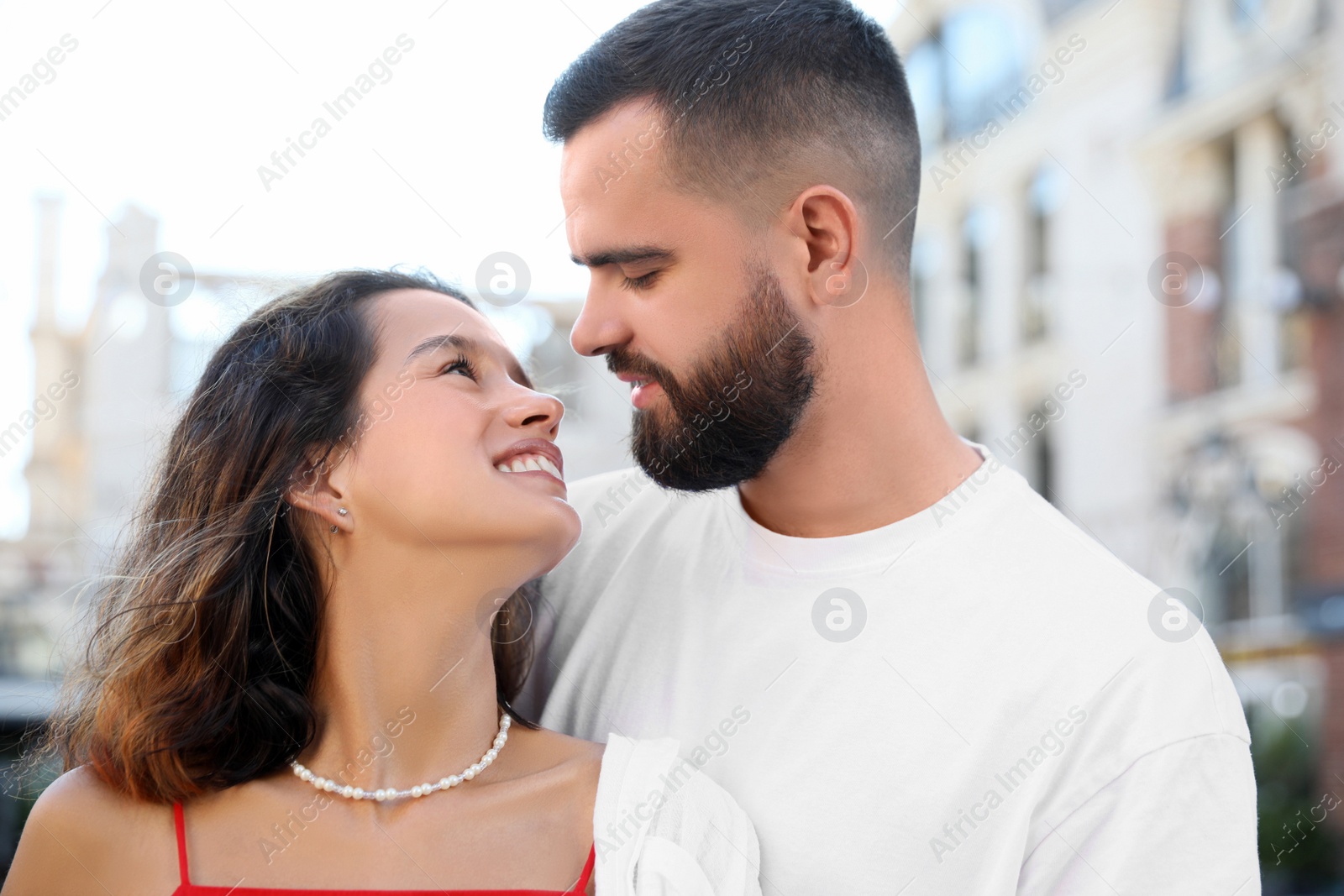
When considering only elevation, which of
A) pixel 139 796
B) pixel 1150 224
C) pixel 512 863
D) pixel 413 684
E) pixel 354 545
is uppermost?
pixel 1150 224

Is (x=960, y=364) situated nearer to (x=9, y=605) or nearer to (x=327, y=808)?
(x=9, y=605)

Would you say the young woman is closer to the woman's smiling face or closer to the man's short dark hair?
the woman's smiling face

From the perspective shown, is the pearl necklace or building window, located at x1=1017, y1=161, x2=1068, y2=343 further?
building window, located at x1=1017, y1=161, x2=1068, y2=343

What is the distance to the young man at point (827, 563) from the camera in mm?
2084

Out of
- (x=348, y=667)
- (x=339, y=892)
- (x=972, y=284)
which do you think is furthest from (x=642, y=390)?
(x=972, y=284)

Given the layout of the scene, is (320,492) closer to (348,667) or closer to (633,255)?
(348,667)

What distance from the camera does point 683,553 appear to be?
103 inches

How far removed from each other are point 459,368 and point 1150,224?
38.8ft

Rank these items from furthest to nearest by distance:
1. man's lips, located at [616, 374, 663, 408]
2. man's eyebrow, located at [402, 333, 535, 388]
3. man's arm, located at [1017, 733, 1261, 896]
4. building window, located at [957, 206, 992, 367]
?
building window, located at [957, 206, 992, 367] → man's lips, located at [616, 374, 663, 408] → man's eyebrow, located at [402, 333, 535, 388] → man's arm, located at [1017, 733, 1261, 896]

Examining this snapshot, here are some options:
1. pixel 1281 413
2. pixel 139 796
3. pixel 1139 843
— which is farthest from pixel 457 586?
pixel 1281 413

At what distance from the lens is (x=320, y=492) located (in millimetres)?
2336

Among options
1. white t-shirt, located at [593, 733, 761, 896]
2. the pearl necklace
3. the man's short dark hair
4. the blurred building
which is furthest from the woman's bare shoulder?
the blurred building

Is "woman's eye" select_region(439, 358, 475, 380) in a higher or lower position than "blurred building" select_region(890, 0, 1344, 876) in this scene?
lower

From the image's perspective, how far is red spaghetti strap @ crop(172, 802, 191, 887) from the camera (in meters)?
2.10
